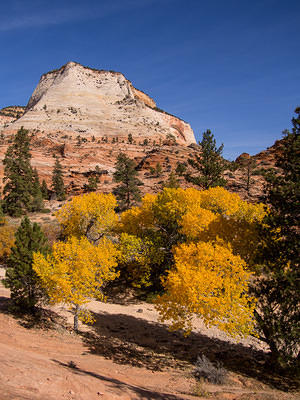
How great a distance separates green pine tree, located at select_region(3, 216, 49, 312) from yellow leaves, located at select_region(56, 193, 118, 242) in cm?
797

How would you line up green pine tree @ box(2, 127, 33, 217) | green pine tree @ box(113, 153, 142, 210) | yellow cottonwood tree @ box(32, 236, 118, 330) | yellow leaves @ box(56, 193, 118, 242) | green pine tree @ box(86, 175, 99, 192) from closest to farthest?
yellow cottonwood tree @ box(32, 236, 118, 330) < yellow leaves @ box(56, 193, 118, 242) < green pine tree @ box(113, 153, 142, 210) < green pine tree @ box(2, 127, 33, 217) < green pine tree @ box(86, 175, 99, 192)

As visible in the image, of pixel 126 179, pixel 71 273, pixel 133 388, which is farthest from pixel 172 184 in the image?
pixel 133 388

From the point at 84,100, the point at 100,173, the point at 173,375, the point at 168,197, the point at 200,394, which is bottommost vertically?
the point at 173,375

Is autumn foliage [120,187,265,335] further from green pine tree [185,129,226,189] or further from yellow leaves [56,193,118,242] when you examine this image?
green pine tree [185,129,226,189]

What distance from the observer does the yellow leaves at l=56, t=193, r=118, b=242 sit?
25609mm

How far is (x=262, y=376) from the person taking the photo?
1320cm

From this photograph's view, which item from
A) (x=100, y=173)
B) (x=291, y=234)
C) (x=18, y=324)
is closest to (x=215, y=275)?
(x=291, y=234)

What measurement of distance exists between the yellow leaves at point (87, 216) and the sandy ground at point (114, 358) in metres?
7.22

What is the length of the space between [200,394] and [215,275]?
5.05m

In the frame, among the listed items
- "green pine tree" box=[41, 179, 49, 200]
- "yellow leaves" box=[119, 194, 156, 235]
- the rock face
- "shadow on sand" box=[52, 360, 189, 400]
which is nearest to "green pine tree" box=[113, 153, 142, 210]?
"yellow leaves" box=[119, 194, 156, 235]

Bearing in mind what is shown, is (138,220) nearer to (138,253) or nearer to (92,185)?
(138,253)

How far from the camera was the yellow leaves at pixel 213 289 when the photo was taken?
1222cm

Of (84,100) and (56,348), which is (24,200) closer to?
(56,348)

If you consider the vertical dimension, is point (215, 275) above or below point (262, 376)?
above
